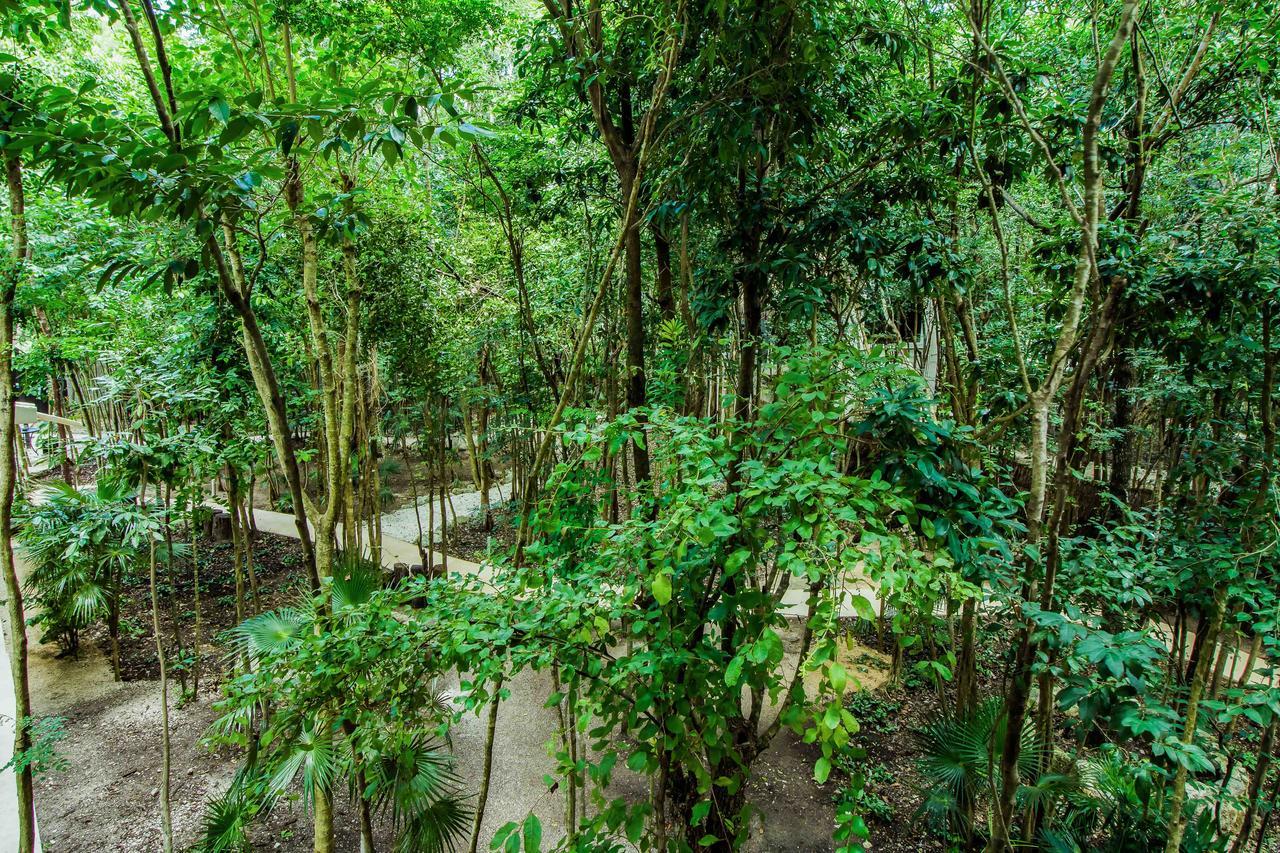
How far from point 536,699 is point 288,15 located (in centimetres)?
500

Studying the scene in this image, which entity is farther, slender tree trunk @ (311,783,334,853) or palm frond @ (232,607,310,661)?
palm frond @ (232,607,310,661)

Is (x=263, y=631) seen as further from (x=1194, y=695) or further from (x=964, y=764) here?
(x=1194, y=695)

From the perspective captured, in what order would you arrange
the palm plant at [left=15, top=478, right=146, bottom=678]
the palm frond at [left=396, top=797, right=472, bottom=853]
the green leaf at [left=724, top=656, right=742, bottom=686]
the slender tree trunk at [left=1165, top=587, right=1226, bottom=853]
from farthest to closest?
the palm plant at [left=15, top=478, right=146, bottom=678], the palm frond at [left=396, top=797, right=472, bottom=853], the slender tree trunk at [left=1165, top=587, right=1226, bottom=853], the green leaf at [left=724, top=656, right=742, bottom=686]

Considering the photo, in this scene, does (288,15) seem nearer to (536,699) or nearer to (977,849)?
(536,699)

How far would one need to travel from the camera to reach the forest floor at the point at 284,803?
12.8 feet

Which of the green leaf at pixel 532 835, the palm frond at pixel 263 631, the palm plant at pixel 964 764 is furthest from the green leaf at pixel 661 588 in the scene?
the palm frond at pixel 263 631

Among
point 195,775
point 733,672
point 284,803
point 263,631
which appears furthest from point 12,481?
point 733,672

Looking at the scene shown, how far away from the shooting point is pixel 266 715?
3.74 metres

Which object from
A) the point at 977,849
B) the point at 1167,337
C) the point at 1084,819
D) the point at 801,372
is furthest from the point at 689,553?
the point at 977,849

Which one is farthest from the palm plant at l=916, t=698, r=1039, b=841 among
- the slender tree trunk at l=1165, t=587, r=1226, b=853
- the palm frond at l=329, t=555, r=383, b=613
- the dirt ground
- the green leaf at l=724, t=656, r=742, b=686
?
the palm frond at l=329, t=555, r=383, b=613

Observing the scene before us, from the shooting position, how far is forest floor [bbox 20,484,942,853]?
3.91 metres

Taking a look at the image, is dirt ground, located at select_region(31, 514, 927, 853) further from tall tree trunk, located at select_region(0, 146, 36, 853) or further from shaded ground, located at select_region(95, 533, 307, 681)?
tall tree trunk, located at select_region(0, 146, 36, 853)

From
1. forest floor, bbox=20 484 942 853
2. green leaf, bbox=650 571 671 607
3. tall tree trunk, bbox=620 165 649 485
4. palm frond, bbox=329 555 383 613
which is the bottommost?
forest floor, bbox=20 484 942 853

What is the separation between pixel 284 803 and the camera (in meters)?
4.30
